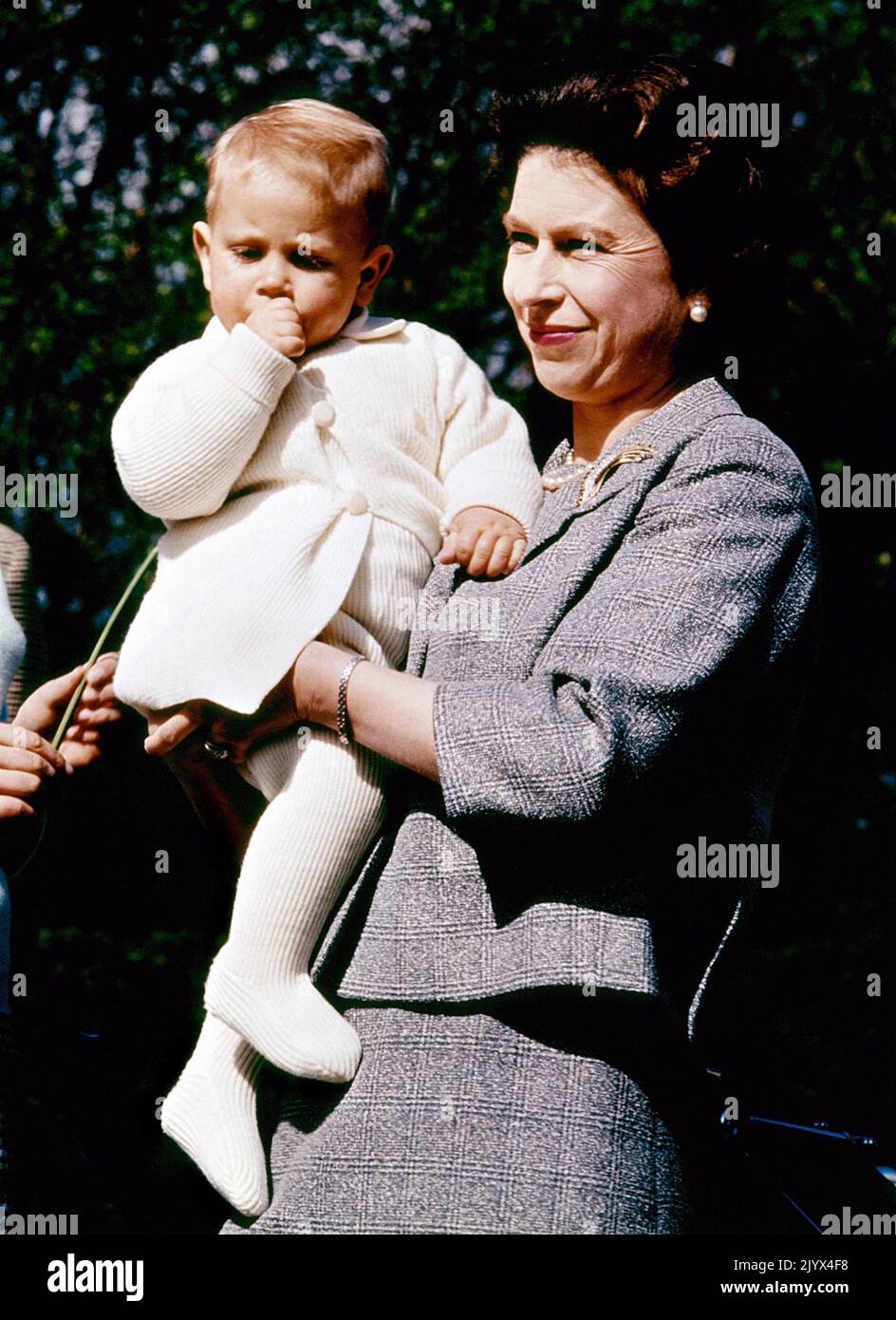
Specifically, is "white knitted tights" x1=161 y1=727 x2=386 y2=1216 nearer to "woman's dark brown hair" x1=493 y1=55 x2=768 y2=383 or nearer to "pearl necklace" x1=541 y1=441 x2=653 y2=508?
"pearl necklace" x1=541 y1=441 x2=653 y2=508

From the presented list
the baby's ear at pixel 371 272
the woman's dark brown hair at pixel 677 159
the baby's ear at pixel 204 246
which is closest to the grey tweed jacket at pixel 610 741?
the woman's dark brown hair at pixel 677 159

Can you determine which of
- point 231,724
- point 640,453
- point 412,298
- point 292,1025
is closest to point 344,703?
point 231,724

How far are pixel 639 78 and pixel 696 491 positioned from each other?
0.67 metres

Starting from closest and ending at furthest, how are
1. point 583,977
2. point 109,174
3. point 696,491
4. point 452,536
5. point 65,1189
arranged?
point 583,977, point 696,491, point 452,536, point 65,1189, point 109,174

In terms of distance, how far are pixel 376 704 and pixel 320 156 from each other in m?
0.87

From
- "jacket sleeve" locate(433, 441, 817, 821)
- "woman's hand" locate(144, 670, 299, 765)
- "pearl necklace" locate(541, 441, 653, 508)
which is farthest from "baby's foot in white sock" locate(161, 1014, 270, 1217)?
"pearl necklace" locate(541, 441, 653, 508)

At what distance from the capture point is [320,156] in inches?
89.8

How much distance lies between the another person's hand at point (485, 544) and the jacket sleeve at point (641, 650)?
0.18 metres

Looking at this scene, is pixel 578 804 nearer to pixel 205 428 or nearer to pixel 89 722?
pixel 205 428

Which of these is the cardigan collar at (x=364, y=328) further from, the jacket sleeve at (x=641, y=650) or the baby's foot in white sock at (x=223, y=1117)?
the baby's foot in white sock at (x=223, y=1117)

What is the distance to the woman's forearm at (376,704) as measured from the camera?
1.91 m
